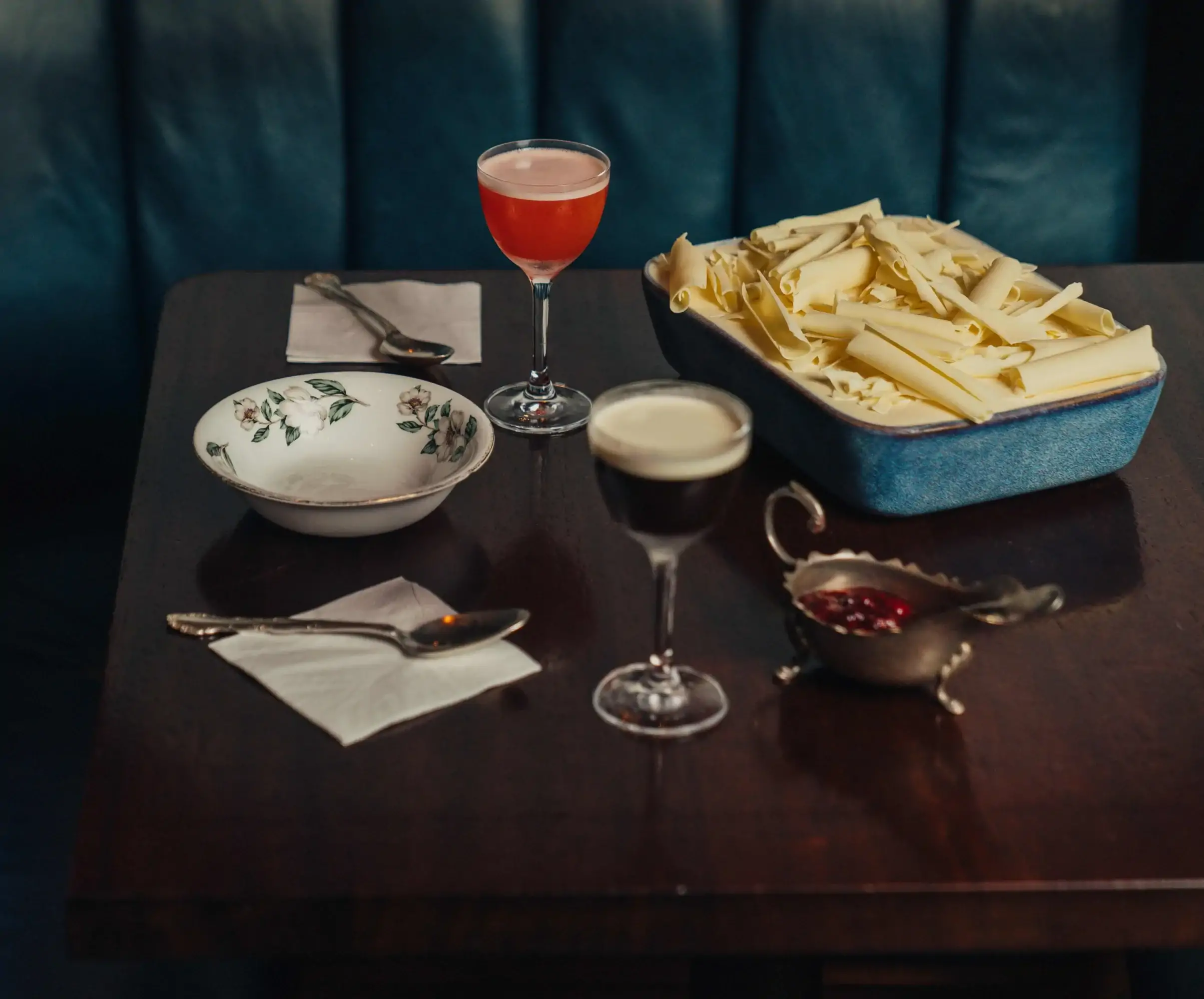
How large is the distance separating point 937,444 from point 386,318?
1.91 feet

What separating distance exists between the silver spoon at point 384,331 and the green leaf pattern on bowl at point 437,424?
146 millimetres

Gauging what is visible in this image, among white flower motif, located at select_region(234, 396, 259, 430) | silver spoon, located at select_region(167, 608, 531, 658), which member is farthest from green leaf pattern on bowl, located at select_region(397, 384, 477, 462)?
silver spoon, located at select_region(167, 608, 531, 658)

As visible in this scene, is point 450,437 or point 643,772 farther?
point 450,437

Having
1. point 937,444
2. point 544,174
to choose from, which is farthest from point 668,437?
point 544,174

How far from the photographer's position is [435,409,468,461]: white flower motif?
108 cm

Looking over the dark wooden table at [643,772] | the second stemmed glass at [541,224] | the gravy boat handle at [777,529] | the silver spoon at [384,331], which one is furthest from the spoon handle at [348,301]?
the gravy boat handle at [777,529]

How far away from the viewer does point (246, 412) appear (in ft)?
3.56

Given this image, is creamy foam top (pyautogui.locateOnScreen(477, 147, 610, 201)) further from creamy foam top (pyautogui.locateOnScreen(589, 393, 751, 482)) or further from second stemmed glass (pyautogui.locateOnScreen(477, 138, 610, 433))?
creamy foam top (pyautogui.locateOnScreen(589, 393, 751, 482))

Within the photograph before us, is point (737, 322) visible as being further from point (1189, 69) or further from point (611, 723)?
point (1189, 69)

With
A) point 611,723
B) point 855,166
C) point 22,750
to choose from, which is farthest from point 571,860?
point 855,166

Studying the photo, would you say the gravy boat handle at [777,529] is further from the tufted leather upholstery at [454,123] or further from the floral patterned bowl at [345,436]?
the tufted leather upholstery at [454,123]

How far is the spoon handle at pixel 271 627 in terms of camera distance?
0.88 metres

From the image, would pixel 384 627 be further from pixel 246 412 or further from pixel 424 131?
pixel 424 131

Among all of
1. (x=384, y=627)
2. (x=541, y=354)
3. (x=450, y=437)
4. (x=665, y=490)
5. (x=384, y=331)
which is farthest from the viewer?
(x=384, y=331)
